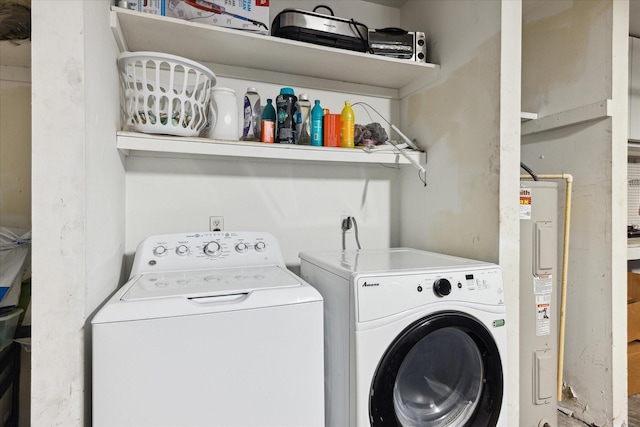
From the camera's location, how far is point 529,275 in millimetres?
1604

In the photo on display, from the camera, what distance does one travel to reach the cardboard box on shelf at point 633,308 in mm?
2041

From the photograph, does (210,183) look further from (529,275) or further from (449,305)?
(529,275)

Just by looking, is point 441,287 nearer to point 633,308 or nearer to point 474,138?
point 474,138

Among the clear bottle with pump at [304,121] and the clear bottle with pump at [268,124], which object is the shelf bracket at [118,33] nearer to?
the clear bottle with pump at [268,124]

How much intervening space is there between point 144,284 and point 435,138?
1.54 meters

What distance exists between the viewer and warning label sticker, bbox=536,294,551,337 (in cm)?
160

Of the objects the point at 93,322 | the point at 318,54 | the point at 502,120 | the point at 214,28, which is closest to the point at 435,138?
the point at 502,120

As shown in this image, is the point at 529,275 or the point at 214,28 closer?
the point at 214,28

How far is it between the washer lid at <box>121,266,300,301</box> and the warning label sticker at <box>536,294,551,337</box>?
1.20 m

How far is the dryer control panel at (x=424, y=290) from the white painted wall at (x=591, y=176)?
81 centimetres

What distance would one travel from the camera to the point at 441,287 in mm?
1226

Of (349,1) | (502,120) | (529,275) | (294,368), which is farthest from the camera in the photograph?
(349,1)

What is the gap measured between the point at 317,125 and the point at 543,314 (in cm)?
143

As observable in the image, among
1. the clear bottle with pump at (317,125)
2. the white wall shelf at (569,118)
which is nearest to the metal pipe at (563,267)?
the white wall shelf at (569,118)
